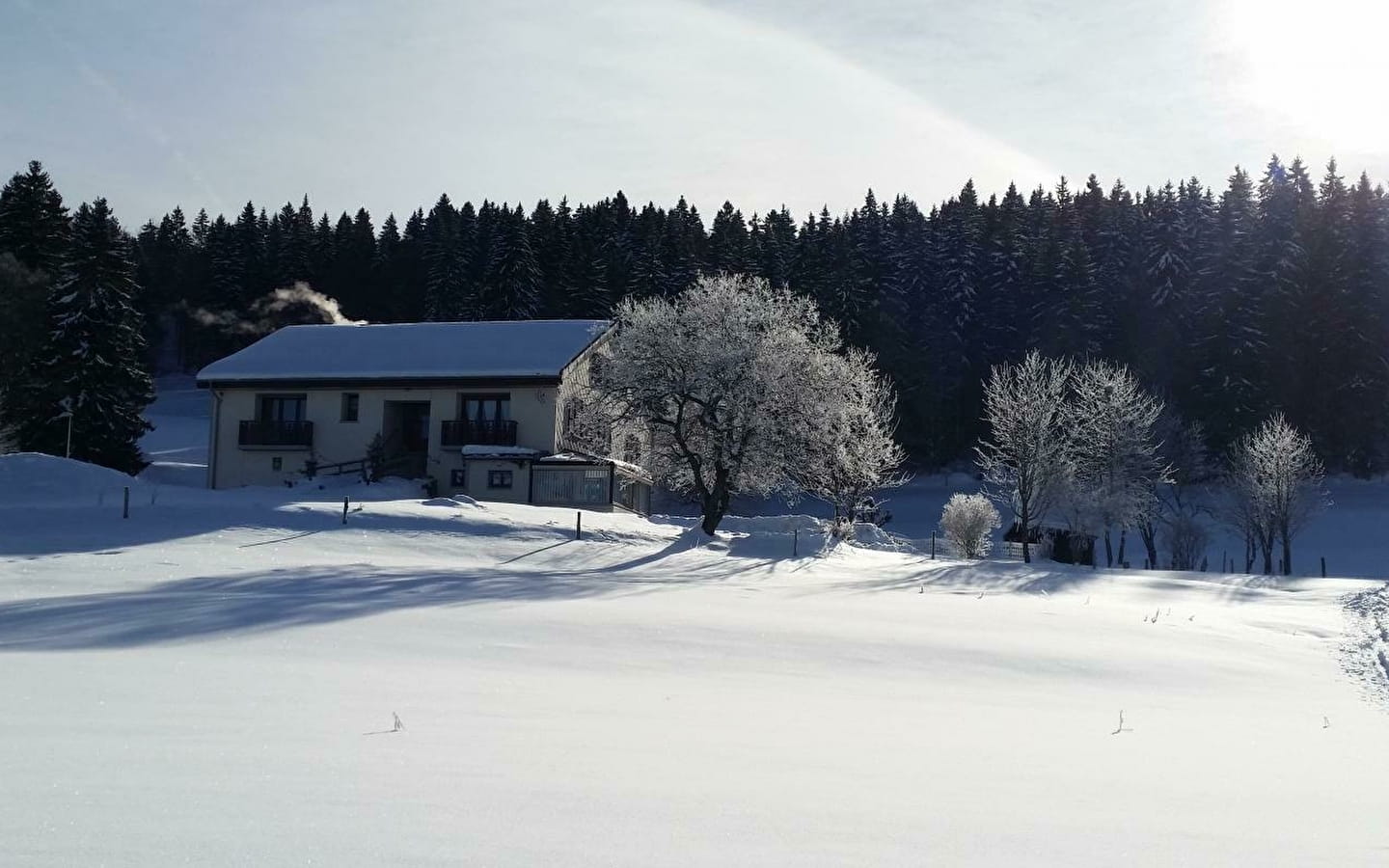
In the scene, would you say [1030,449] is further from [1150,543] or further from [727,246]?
[727,246]

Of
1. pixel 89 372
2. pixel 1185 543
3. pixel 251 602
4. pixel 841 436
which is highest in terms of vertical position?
pixel 89 372

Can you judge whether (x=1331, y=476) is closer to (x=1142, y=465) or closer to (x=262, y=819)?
(x=1142, y=465)

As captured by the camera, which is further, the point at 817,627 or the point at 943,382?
the point at 943,382

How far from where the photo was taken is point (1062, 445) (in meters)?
47.9

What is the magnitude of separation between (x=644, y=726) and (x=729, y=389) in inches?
1012

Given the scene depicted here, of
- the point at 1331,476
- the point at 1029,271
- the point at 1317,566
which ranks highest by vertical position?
the point at 1029,271

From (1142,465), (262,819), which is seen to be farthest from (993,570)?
(262,819)

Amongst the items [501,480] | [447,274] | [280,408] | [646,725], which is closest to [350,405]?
[280,408]

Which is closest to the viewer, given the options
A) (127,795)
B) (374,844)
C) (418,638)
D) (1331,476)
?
(374,844)

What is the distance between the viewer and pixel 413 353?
46688 mm

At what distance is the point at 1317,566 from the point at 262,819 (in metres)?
59.1

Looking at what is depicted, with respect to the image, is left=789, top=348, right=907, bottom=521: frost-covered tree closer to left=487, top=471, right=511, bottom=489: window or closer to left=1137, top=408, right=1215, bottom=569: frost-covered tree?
left=487, top=471, right=511, bottom=489: window

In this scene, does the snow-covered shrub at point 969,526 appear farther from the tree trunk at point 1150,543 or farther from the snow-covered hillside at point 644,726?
the snow-covered hillside at point 644,726

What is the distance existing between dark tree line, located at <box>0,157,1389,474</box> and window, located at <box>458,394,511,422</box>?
31013mm
